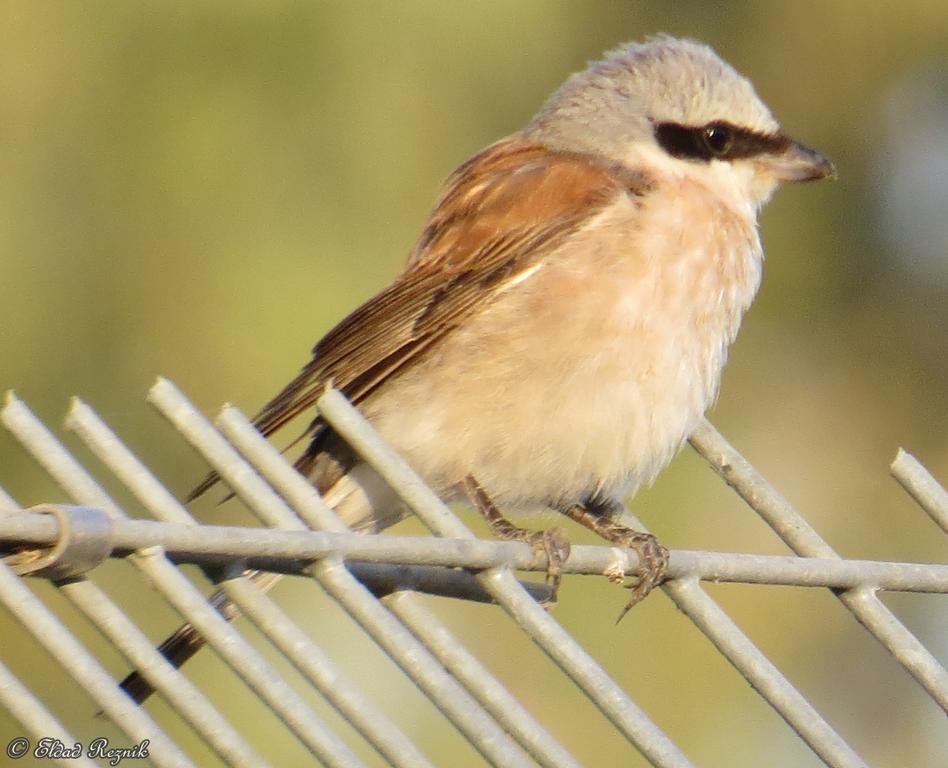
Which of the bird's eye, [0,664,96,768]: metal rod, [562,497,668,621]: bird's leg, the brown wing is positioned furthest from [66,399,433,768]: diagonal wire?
the bird's eye

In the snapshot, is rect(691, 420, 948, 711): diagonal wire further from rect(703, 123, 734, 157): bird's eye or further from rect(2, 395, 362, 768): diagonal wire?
rect(703, 123, 734, 157): bird's eye

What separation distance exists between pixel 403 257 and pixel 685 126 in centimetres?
118

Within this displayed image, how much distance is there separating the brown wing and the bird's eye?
0.23 meters

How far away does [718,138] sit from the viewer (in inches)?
147

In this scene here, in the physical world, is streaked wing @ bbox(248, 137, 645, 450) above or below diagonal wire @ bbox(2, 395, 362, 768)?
below

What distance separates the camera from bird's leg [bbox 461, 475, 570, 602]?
2.33m

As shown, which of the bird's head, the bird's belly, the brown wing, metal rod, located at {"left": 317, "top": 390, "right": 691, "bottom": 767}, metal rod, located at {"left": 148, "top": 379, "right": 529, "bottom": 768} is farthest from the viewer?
the bird's head

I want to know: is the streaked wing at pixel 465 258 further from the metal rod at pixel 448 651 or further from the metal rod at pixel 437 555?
the metal rod at pixel 448 651

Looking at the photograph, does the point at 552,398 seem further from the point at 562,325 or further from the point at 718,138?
the point at 718,138

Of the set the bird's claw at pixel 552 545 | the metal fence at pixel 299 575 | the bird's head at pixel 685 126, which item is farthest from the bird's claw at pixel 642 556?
the bird's head at pixel 685 126

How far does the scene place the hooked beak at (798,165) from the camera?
3.73m

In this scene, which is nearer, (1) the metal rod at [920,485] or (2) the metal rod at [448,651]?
(2) the metal rod at [448,651]

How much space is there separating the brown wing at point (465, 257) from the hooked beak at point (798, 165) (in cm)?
37

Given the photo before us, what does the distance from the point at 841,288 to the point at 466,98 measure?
4.70 feet
